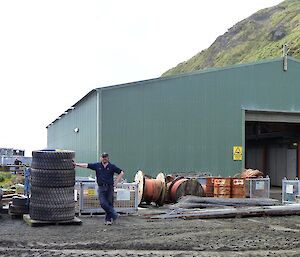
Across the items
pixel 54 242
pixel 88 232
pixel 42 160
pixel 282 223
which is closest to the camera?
pixel 54 242

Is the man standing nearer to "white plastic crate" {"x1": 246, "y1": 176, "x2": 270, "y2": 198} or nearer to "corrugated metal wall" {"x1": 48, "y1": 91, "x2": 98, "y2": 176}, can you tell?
"corrugated metal wall" {"x1": 48, "y1": 91, "x2": 98, "y2": 176}

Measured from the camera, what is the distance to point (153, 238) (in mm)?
9680

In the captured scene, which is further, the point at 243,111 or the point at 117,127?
the point at 243,111

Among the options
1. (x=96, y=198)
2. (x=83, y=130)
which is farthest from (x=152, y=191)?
(x=83, y=130)

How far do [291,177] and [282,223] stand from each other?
2037 centimetres

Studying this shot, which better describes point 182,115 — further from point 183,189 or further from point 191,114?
point 183,189

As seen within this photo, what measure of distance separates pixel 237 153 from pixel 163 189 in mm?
7659

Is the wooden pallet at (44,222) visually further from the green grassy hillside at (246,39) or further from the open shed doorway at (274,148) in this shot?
the green grassy hillside at (246,39)

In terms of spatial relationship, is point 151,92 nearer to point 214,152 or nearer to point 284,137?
point 214,152

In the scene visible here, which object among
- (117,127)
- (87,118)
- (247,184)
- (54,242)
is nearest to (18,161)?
(87,118)

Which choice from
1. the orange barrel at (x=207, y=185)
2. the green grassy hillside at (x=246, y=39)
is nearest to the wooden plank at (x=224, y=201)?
the orange barrel at (x=207, y=185)

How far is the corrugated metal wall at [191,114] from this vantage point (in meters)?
20.5

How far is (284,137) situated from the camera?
3259cm

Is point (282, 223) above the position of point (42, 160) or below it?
below
